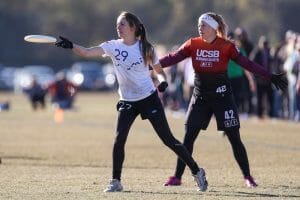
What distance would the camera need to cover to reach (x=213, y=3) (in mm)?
36906

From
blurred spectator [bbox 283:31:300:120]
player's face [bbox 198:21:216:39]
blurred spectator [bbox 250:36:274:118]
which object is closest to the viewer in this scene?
player's face [bbox 198:21:216:39]

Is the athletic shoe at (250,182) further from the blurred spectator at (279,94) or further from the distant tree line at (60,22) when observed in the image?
the distant tree line at (60,22)

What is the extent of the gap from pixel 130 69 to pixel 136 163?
4.36 meters

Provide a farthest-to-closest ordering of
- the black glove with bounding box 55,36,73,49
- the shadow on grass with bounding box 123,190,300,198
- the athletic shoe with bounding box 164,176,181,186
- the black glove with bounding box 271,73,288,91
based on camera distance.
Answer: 1. the athletic shoe with bounding box 164,176,181,186
2. the black glove with bounding box 271,73,288,91
3. the black glove with bounding box 55,36,73,49
4. the shadow on grass with bounding box 123,190,300,198

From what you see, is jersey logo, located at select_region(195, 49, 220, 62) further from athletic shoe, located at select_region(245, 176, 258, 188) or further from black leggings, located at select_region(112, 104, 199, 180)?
athletic shoe, located at select_region(245, 176, 258, 188)

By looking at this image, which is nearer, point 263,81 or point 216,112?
point 216,112

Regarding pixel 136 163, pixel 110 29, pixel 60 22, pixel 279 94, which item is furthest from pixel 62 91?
pixel 60 22

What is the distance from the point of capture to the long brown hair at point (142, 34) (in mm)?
12000

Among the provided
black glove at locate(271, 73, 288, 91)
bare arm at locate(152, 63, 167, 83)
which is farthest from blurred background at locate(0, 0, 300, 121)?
bare arm at locate(152, 63, 167, 83)

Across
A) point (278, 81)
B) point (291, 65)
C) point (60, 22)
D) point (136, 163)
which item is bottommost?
point (136, 163)

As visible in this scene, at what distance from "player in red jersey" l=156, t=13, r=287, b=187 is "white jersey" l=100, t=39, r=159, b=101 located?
54 centimetres

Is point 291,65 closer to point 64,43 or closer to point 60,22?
point 64,43

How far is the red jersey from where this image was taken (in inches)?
492

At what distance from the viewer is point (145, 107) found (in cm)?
1221
